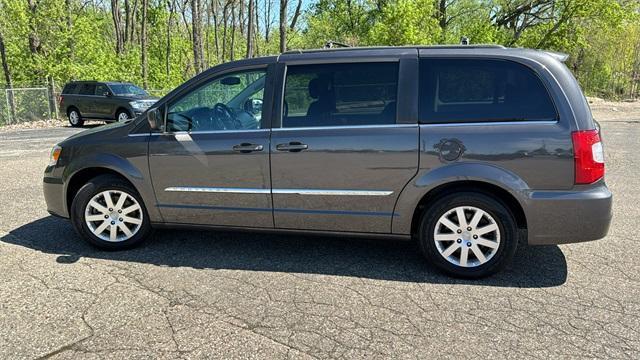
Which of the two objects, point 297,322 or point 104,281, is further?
point 104,281

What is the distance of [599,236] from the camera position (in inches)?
132

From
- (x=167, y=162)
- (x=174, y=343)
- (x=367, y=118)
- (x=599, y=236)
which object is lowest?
(x=174, y=343)

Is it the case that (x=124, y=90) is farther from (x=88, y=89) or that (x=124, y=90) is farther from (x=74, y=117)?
(x=74, y=117)

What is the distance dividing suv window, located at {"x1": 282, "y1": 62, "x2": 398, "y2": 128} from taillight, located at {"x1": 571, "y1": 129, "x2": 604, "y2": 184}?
53.7 inches

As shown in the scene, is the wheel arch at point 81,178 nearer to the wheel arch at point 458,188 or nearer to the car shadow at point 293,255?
the car shadow at point 293,255

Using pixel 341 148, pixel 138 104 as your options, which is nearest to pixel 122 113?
pixel 138 104

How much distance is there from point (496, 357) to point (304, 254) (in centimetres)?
200

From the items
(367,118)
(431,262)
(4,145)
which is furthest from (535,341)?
(4,145)

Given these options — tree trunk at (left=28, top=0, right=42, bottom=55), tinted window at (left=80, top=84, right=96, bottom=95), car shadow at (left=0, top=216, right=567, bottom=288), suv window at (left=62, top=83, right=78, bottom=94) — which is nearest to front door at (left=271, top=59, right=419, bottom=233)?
car shadow at (left=0, top=216, right=567, bottom=288)

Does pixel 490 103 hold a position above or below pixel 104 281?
above

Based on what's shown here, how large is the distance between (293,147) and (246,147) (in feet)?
1.41

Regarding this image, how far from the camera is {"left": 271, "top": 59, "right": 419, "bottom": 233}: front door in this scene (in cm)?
351

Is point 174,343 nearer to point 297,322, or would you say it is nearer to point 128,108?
point 297,322

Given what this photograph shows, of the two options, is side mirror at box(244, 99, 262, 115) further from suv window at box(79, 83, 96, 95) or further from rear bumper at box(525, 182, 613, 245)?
suv window at box(79, 83, 96, 95)
